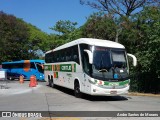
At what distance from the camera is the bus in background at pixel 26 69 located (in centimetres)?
4288

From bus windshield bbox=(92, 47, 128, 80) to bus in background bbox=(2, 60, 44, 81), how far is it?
2525 cm

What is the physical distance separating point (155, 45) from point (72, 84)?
6.72m

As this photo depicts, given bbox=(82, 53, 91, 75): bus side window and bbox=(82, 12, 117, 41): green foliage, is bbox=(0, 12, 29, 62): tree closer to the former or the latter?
bbox=(82, 12, 117, 41): green foliage

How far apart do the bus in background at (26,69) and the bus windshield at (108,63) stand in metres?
25.3

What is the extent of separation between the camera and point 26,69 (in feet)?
146

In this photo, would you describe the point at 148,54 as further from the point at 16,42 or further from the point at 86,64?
the point at 16,42

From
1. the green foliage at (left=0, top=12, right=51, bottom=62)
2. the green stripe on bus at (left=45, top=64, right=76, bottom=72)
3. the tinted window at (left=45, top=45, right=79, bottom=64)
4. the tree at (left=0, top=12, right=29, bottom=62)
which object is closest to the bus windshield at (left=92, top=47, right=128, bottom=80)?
the tinted window at (left=45, top=45, right=79, bottom=64)

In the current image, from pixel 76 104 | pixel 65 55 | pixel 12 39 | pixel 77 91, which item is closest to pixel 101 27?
pixel 65 55

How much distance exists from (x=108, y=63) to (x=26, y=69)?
92.5 feet

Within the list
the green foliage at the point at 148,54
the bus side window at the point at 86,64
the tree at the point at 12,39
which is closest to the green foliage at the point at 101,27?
the green foliage at the point at 148,54

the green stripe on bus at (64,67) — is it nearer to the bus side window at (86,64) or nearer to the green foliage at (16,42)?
the bus side window at (86,64)

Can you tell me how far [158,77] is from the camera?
74.7 ft

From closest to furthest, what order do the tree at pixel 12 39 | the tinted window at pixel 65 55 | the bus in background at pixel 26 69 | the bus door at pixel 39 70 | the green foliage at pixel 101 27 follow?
1. the tinted window at pixel 65 55
2. the green foliage at pixel 101 27
3. the bus door at pixel 39 70
4. the bus in background at pixel 26 69
5. the tree at pixel 12 39

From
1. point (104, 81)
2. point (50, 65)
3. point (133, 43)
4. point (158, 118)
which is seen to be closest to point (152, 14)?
point (133, 43)
